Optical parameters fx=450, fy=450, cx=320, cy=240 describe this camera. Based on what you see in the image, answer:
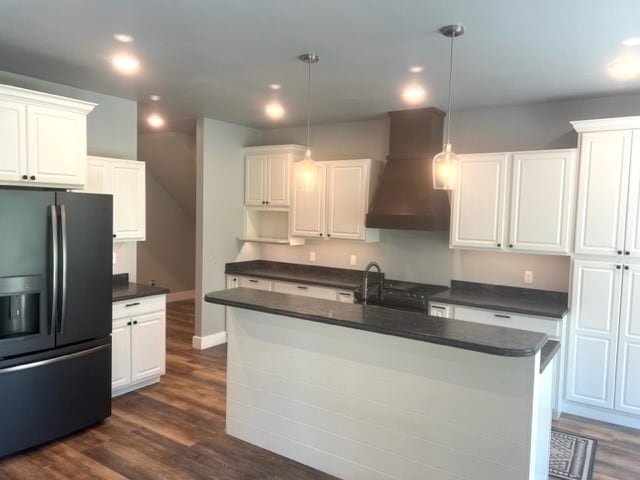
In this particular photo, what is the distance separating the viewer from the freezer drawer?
291 cm

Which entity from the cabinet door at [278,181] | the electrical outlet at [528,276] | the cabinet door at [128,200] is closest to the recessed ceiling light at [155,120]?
the cabinet door at [128,200]

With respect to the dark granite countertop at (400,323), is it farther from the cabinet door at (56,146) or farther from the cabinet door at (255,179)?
the cabinet door at (255,179)

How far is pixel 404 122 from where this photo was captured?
4.67 m

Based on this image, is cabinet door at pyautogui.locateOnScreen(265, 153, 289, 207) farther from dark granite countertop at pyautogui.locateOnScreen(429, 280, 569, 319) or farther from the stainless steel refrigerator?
the stainless steel refrigerator

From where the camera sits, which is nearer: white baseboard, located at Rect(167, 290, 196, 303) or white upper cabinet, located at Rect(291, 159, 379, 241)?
white upper cabinet, located at Rect(291, 159, 379, 241)

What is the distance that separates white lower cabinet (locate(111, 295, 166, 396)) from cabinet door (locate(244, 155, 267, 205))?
1.98m

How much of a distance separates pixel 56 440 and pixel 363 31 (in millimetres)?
3433

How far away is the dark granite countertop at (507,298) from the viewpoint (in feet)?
12.5

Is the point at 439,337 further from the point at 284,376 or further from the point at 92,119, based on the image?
the point at 92,119

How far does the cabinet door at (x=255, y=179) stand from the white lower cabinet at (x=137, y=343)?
198cm

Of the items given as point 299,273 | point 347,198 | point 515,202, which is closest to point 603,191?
point 515,202

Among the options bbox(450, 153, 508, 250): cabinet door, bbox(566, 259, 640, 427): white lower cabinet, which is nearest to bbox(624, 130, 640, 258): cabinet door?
bbox(566, 259, 640, 427): white lower cabinet

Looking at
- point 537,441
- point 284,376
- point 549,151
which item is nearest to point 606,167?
point 549,151

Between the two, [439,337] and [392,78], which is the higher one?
[392,78]
